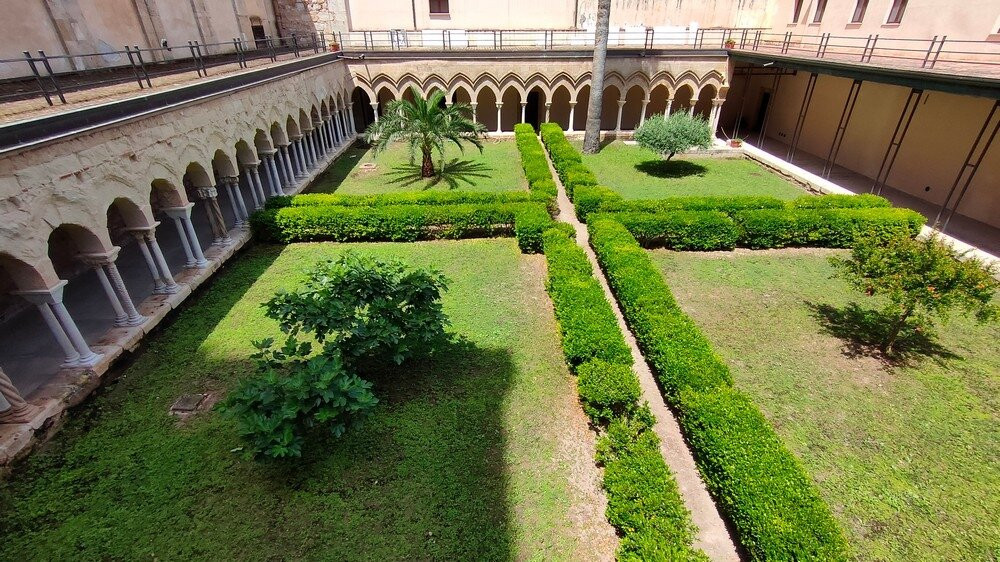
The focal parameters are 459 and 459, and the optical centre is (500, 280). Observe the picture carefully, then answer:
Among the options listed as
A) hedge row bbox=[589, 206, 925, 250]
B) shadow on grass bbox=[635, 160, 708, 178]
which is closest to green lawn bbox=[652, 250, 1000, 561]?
hedge row bbox=[589, 206, 925, 250]

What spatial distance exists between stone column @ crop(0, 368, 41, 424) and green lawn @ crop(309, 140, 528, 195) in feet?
34.9

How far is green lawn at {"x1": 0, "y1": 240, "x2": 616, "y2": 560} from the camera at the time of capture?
5230mm

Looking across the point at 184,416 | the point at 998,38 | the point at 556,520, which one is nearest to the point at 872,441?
the point at 556,520

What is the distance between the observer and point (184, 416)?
691 centimetres

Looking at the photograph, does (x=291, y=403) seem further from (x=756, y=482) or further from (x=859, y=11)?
(x=859, y=11)

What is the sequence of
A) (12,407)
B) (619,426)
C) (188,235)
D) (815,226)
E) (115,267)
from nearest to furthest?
(619,426) → (12,407) → (115,267) → (188,235) → (815,226)

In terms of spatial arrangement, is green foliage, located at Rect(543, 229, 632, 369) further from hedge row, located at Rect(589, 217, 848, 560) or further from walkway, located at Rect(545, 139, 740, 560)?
walkway, located at Rect(545, 139, 740, 560)

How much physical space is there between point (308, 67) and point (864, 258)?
18188 mm

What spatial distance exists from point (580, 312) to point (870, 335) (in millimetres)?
5642

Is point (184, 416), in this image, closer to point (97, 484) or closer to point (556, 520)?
point (97, 484)

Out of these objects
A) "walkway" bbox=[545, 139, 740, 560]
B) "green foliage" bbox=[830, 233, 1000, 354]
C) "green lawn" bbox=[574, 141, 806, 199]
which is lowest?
"walkway" bbox=[545, 139, 740, 560]

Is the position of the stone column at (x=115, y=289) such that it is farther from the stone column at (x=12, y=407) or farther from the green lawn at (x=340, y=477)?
the stone column at (x=12, y=407)

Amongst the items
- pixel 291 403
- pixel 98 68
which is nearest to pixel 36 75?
pixel 98 68

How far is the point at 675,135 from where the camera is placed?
17.8 meters
